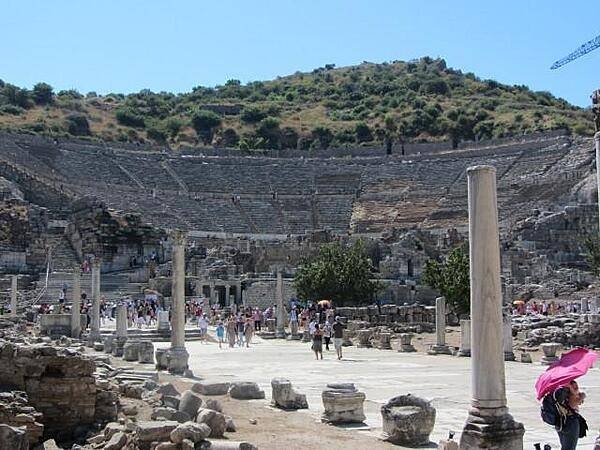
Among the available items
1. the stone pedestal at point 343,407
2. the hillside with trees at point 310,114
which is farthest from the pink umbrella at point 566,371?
the hillside with trees at point 310,114

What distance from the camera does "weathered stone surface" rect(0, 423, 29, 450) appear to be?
889 centimetres

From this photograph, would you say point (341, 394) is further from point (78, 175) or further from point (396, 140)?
point (396, 140)

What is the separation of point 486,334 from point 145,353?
14.7 m

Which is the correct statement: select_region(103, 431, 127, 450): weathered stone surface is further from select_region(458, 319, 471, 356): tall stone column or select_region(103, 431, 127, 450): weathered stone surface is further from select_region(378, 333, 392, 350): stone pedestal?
select_region(378, 333, 392, 350): stone pedestal

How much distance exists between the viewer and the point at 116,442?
950 centimetres

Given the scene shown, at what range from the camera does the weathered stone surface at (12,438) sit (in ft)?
29.2

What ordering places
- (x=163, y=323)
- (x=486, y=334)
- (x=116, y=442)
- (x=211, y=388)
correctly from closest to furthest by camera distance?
(x=486, y=334), (x=116, y=442), (x=211, y=388), (x=163, y=323)

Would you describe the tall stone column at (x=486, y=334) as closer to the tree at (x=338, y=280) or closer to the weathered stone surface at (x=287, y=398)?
the weathered stone surface at (x=287, y=398)

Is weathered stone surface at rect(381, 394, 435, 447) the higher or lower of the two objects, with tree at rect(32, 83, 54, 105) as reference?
lower

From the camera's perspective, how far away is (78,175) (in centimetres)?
6644

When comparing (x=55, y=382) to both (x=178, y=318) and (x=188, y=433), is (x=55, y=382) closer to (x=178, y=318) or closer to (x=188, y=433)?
(x=188, y=433)

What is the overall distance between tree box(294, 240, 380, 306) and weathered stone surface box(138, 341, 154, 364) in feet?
64.3

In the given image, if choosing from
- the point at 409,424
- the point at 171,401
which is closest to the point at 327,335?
the point at 171,401

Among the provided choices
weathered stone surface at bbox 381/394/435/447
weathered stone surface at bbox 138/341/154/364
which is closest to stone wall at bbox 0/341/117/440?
weathered stone surface at bbox 381/394/435/447
